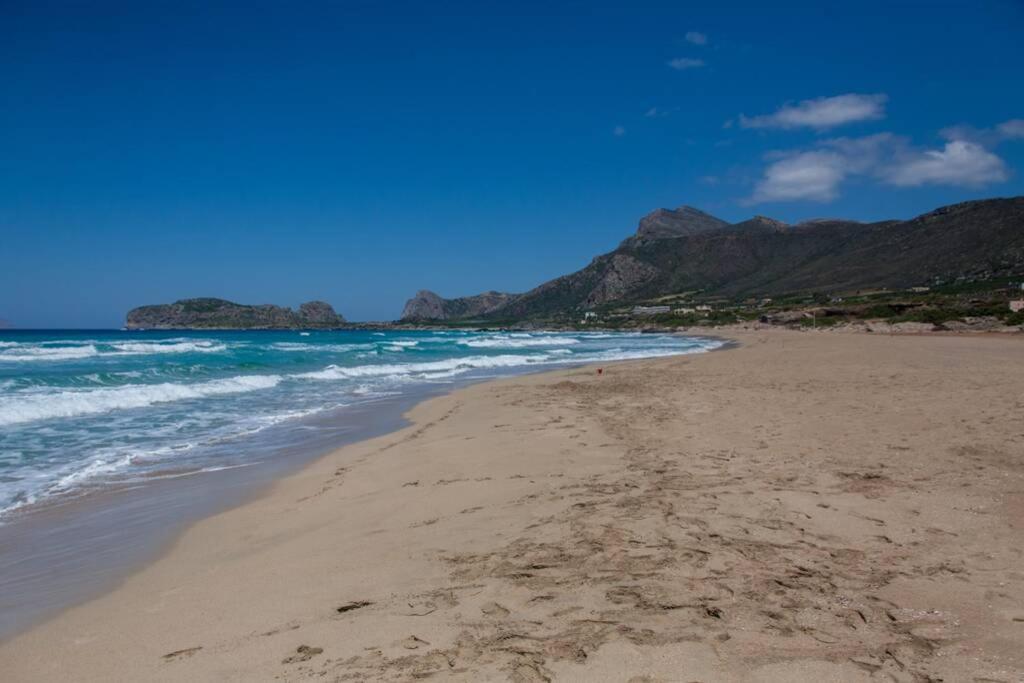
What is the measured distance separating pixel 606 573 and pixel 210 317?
7140 inches

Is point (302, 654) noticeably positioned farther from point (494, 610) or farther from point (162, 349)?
point (162, 349)

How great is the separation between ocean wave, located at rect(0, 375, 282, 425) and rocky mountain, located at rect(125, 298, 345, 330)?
145 meters

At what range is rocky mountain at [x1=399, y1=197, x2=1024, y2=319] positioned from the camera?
77.6 metres

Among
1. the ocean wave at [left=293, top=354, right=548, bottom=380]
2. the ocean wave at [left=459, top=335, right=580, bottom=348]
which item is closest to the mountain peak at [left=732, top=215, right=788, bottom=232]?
the ocean wave at [left=459, top=335, right=580, bottom=348]

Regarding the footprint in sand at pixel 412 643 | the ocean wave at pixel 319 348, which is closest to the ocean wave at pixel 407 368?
the ocean wave at pixel 319 348

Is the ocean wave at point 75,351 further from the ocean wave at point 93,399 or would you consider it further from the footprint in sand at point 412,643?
the footprint in sand at point 412,643

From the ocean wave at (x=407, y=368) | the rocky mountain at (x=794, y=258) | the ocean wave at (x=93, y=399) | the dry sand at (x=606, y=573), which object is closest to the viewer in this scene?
the dry sand at (x=606, y=573)

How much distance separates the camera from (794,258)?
125188 millimetres

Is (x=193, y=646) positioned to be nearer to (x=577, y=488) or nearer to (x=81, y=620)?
(x=81, y=620)

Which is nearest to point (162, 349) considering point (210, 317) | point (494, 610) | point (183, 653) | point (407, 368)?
point (407, 368)

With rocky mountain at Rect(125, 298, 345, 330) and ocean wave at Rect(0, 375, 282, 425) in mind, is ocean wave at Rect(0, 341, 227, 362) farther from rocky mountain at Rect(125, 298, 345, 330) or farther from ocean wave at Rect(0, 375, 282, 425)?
rocky mountain at Rect(125, 298, 345, 330)

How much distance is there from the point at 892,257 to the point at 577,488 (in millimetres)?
105130

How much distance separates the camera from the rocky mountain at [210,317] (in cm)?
16050

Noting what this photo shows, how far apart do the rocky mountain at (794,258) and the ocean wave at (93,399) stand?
76945 millimetres
